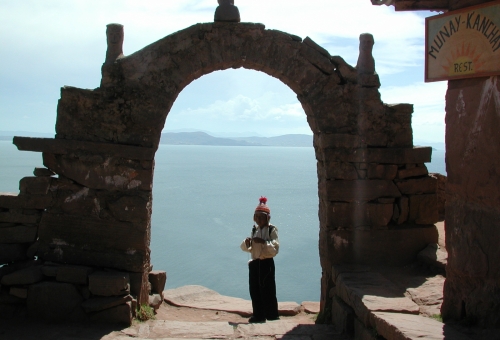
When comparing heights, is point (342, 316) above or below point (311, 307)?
above

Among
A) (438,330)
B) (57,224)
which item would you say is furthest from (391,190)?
(57,224)

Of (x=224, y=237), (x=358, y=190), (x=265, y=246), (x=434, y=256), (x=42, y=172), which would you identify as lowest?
(x=224, y=237)

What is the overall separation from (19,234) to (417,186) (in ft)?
17.4

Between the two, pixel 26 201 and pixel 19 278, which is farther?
pixel 26 201

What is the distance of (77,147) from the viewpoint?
20.8 feet

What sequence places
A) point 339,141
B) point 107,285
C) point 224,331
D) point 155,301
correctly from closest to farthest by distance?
point 224,331 < point 107,285 < point 339,141 < point 155,301

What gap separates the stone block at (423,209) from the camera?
7004 mm

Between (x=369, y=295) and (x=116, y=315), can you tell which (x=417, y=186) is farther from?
(x=116, y=315)

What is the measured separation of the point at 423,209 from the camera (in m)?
7.07

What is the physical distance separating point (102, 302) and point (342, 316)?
9.03 ft

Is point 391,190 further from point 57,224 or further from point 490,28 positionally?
point 57,224

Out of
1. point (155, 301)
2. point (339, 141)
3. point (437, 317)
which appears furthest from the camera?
point (155, 301)

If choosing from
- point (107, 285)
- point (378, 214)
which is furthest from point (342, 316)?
point (107, 285)

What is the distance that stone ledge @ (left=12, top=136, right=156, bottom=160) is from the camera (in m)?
6.32
